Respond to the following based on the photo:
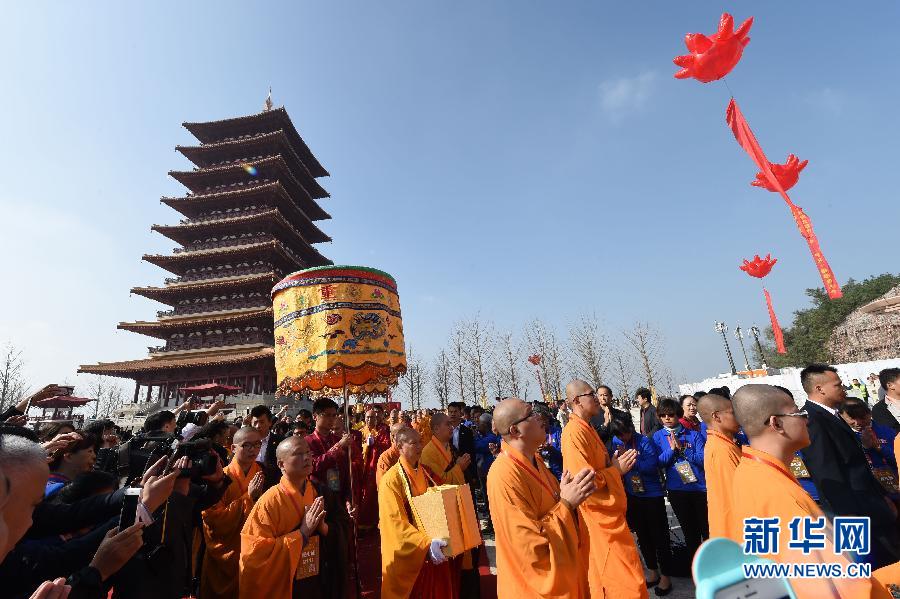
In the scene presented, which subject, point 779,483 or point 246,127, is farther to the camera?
point 246,127

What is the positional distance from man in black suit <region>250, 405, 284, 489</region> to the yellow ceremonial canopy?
0.61 m

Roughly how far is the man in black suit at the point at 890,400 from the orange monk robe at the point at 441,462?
4.28m

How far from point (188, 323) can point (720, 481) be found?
25946 millimetres

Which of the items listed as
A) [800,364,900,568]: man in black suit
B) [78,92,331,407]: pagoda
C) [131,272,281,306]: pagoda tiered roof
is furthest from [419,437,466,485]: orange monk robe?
[131,272,281,306]: pagoda tiered roof

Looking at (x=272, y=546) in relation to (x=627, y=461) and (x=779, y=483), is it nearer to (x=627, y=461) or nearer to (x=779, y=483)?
(x=627, y=461)

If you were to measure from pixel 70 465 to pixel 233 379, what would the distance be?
2164 centimetres

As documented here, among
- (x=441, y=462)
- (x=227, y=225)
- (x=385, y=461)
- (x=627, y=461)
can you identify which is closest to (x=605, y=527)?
(x=627, y=461)

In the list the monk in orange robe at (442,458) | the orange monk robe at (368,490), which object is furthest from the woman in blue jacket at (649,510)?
the orange monk robe at (368,490)

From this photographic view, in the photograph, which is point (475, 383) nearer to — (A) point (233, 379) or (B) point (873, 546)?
(A) point (233, 379)

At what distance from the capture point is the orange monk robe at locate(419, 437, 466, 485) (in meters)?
4.28

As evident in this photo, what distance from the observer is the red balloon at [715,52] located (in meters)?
7.09

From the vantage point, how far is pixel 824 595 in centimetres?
146

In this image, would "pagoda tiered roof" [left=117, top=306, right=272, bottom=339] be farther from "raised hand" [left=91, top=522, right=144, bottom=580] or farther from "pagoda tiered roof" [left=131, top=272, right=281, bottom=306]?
"raised hand" [left=91, top=522, right=144, bottom=580]

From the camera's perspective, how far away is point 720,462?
3.04 meters
